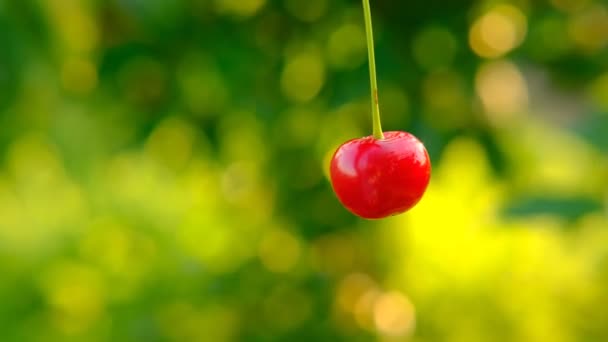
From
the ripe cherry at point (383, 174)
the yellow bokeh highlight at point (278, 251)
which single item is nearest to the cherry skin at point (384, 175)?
the ripe cherry at point (383, 174)

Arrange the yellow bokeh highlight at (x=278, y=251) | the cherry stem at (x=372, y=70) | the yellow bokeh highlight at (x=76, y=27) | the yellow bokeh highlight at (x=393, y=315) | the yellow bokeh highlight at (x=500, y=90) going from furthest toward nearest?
the yellow bokeh highlight at (x=393, y=315)
the yellow bokeh highlight at (x=278, y=251)
the yellow bokeh highlight at (x=500, y=90)
the yellow bokeh highlight at (x=76, y=27)
the cherry stem at (x=372, y=70)

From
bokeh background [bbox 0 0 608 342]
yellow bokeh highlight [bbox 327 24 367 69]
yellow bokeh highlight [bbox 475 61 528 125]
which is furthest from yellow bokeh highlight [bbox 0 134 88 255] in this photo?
yellow bokeh highlight [bbox 475 61 528 125]

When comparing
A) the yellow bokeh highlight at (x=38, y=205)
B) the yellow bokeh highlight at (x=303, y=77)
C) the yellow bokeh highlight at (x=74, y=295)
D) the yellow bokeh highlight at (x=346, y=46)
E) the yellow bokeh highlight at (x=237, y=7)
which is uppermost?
the yellow bokeh highlight at (x=237, y=7)

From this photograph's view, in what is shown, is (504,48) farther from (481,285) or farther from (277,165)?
(481,285)

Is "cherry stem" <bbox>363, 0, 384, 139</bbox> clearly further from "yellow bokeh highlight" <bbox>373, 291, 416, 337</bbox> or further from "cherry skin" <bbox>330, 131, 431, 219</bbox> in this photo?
"yellow bokeh highlight" <bbox>373, 291, 416, 337</bbox>

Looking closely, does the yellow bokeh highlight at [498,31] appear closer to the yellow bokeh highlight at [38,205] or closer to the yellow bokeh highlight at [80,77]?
the yellow bokeh highlight at [80,77]
